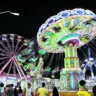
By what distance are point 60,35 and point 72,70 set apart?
4052 mm

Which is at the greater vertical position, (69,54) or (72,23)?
(72,23)

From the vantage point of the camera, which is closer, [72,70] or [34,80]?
[72,70]

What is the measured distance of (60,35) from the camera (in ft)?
74.5

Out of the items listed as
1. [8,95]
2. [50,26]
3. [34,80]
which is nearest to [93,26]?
[50,26]

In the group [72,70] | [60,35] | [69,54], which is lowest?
[72,70]

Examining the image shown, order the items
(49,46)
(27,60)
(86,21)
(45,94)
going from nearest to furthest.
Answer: (45,94) < (86,21) < (49,46) < (27,60)

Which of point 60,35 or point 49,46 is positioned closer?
point 60,35

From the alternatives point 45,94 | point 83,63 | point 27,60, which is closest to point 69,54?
point 27,60

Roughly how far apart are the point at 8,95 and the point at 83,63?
4228 cm

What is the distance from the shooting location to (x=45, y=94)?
8492mm

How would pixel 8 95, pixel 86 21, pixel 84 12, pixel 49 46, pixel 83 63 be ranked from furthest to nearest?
1. pixel 83 63
2. pixel 49 46
3. pixel 86 21
4. pixel 84 12
5. pixel 8 95

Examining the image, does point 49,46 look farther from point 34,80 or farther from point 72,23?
point 34,80

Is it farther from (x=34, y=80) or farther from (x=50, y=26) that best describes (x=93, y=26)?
(x=34, y=80)

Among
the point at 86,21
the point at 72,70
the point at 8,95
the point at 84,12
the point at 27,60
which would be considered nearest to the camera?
the point at 8,95
